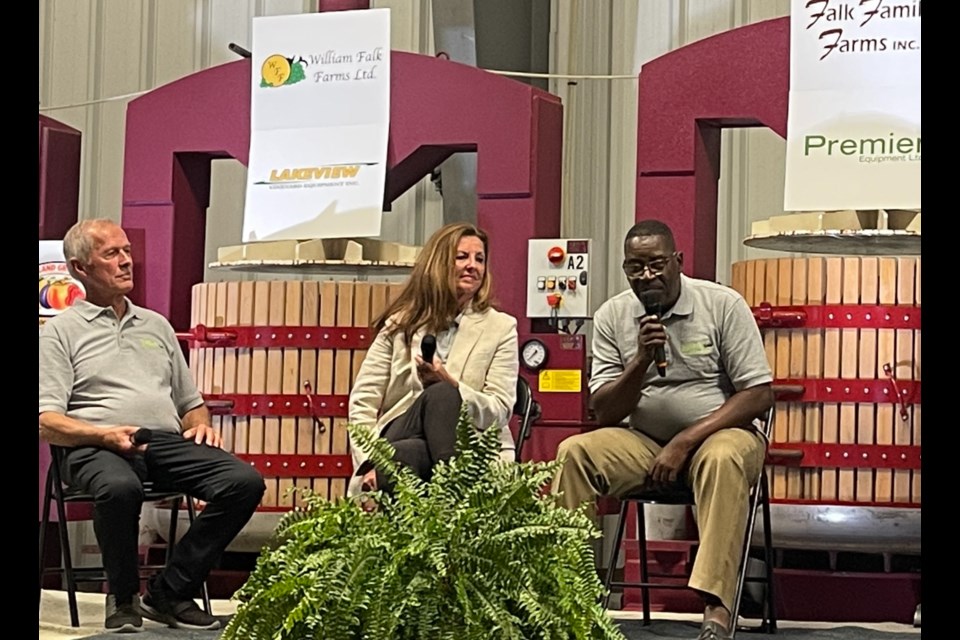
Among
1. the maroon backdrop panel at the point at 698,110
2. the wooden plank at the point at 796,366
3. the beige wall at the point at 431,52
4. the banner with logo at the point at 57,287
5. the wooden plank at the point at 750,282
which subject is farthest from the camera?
the beige wall at the point at 431,52

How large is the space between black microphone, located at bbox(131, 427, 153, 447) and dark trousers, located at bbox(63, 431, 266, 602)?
0.07m

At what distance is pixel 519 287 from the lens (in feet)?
17.9

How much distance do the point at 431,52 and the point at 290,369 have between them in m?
3.43

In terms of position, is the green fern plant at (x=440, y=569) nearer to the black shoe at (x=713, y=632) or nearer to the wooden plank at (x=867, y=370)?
the black shoe at (x=713, y=632)

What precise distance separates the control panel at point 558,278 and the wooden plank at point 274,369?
0.94 metres

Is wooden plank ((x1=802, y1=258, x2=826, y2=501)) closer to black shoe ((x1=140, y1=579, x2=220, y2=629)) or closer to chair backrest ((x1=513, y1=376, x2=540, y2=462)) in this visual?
chair backrest ((x1=513, y1=376, x2=540, y2=462))

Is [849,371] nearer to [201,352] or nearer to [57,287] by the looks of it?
[201,352]

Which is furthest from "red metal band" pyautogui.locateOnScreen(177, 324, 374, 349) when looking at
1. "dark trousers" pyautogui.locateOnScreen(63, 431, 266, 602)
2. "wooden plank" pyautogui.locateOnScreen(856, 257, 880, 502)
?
"wooden plank" pyautogui.locateOnScreen(856, 257, 880, 502)

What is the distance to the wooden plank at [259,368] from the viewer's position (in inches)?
210

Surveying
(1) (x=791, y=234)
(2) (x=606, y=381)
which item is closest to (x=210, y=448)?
(2) (x=606, y=381)

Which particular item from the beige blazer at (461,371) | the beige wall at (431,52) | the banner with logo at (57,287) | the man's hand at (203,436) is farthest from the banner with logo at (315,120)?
the beige wall at (431,52)

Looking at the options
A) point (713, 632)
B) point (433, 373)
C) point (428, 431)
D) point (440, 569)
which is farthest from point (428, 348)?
point (440, 569)

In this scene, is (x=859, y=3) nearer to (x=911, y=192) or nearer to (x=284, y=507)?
(x=911, y=192)

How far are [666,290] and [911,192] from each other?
1.14 metres
